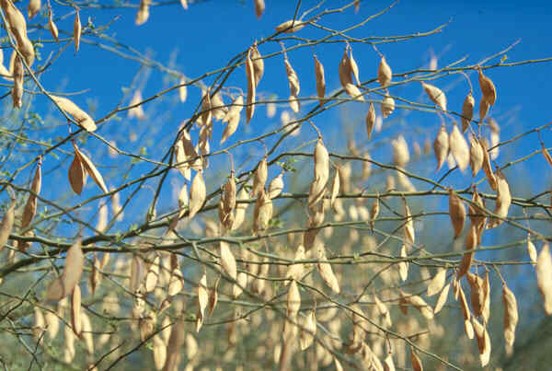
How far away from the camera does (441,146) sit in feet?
5.46

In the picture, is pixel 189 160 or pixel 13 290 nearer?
pixel 189 160

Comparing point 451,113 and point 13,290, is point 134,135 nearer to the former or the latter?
point 13,290

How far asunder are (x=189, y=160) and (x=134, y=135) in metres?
2.13

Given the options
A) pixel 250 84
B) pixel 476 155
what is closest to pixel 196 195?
pixel 250 84

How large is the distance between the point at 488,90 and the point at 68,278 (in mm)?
1051

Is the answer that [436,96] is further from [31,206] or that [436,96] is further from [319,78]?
[31,206]

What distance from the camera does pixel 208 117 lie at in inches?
69.9

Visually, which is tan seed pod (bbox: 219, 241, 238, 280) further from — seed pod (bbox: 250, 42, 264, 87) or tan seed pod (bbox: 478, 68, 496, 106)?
tan seed pod (bbox: 478, 68, 496, 106)

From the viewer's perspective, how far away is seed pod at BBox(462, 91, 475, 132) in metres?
1.71

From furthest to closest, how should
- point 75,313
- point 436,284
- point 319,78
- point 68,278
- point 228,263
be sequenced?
point 436,284
point 319,78
point 228,263
point 75,313
point 68,278

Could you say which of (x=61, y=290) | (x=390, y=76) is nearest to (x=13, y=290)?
(x=390, y=76)

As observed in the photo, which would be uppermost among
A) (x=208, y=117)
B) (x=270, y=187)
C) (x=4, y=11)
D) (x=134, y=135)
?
(x=134, y=135)

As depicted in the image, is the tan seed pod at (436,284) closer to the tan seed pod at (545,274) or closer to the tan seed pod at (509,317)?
the tan seed pod at (509,317)

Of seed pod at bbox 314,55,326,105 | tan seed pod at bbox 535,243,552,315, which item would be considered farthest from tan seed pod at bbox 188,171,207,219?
tan seed pod at bbox 535,243,552,315
